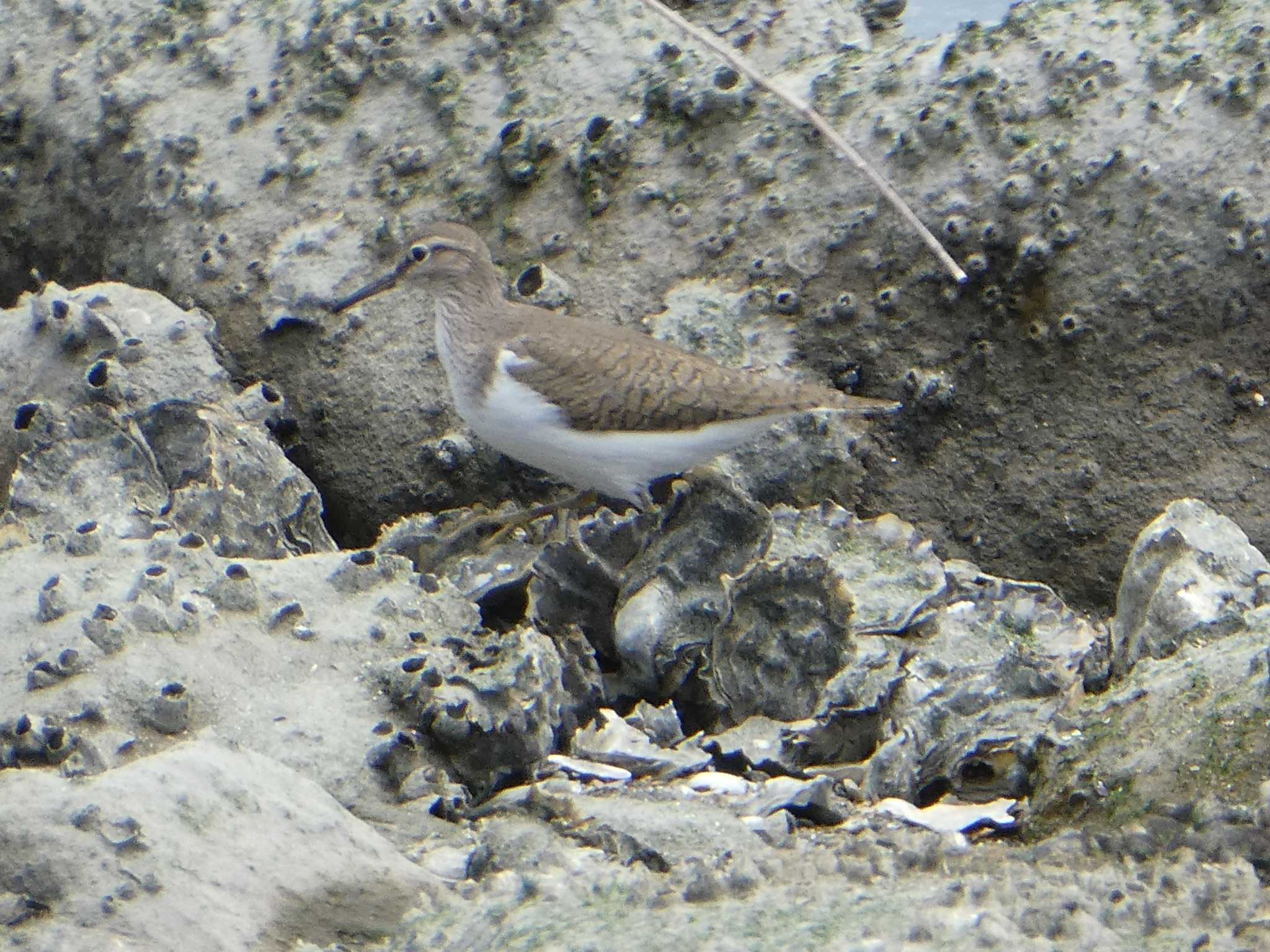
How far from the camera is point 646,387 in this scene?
580cm

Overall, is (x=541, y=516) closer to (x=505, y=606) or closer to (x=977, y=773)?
(x=505, y=606)

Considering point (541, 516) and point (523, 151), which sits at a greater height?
point (523, 151)

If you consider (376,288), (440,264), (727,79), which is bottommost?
(376,288)

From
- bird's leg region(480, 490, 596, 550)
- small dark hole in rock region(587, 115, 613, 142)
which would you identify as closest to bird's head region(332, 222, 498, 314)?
small dark hole in rock region(587, 115, 613, 142)

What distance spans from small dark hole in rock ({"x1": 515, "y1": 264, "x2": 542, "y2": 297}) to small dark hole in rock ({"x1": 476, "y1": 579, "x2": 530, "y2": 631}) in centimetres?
171

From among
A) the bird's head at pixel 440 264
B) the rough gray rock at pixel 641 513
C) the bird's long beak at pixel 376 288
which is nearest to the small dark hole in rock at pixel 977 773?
the rough gray rock at pixel 641 513

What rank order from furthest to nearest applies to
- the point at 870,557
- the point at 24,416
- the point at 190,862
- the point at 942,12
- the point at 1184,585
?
the point at 942,12, the point at 24,416, the point at 870,557, the point at 1184,585, the point at 190,862

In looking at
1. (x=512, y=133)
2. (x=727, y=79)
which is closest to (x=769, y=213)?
(x=727, y=79)

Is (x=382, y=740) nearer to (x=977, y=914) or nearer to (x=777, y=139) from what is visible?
(x=977, y=914)

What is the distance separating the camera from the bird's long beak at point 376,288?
6.35 meters

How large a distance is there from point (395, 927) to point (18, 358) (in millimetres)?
3935

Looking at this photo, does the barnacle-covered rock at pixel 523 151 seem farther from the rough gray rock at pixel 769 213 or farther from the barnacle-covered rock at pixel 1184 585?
the barnacle-covered rock at pixel 1184 585

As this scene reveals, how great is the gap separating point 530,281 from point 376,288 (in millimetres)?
688

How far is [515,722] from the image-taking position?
4121 mm
